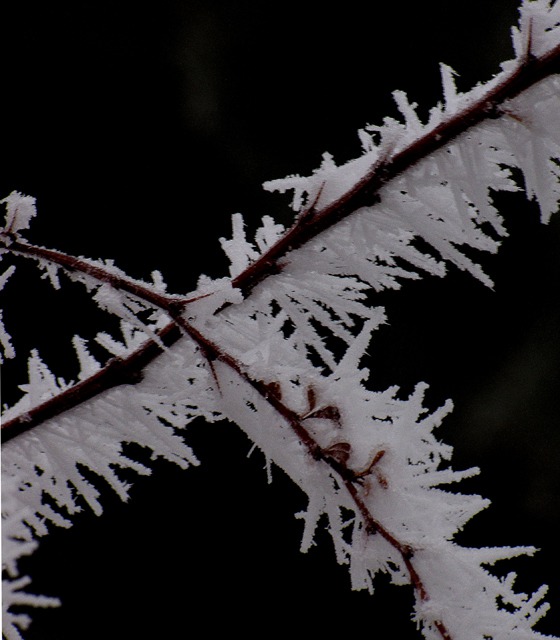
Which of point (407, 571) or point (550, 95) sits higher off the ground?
point (550, 95)

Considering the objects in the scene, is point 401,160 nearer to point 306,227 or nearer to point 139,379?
point 306,227

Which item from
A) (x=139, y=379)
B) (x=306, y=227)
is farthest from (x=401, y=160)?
(x=139, y=379)

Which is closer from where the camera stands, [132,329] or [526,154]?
[526,154]

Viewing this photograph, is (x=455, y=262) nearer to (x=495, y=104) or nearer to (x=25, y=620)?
(x=495, y=104)

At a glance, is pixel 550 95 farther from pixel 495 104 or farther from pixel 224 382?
pixel 224 382

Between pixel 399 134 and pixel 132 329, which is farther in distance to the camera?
pixel 132 329

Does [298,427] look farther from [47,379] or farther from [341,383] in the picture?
[47,379]

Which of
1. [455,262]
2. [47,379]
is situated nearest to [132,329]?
[47,379]

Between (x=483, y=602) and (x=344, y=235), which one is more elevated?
(x=344, y=235)

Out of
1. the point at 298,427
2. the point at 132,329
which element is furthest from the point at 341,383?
the point at 132,329
